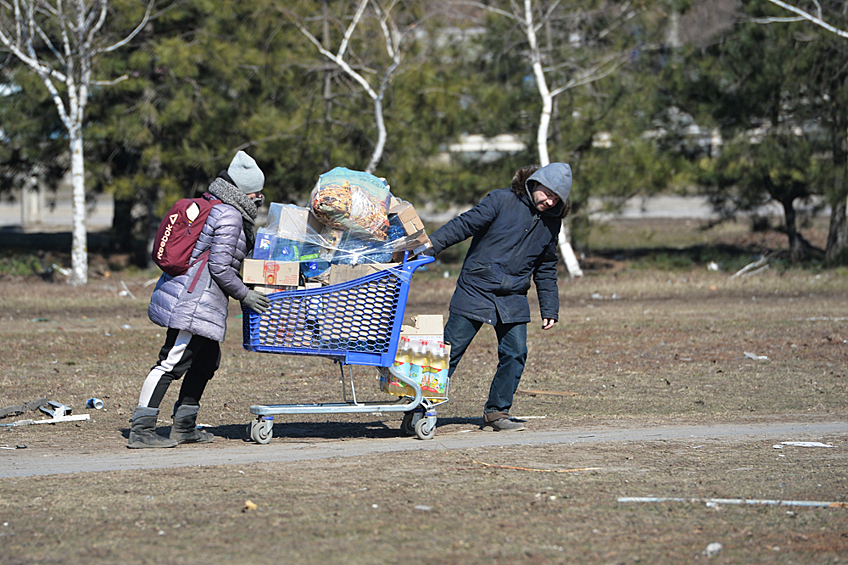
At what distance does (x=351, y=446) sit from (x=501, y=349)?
1342mm

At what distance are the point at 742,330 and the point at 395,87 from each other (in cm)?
998

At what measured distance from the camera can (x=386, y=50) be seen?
18.9 metres

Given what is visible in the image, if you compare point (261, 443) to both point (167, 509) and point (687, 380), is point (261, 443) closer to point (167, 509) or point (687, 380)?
point (167, 509)

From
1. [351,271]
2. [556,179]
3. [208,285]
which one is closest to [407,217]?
[351,271]

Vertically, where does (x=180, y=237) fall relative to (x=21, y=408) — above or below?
above

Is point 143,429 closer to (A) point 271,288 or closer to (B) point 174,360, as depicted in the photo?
(B) point 174,360

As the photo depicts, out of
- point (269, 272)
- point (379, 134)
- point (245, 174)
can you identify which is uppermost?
point (379, 134)

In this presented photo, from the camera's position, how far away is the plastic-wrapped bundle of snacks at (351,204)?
6.14 meters

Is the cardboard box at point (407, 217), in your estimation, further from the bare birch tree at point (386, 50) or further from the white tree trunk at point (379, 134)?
the white tree trunk at point (379, 134)

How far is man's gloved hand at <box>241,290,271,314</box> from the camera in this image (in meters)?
6.03

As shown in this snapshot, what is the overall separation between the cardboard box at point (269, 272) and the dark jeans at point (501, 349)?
4.12 ft

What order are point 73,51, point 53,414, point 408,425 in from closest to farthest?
1. point 408,425
2. point 53,414
3. point 73,51

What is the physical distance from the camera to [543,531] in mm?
4387

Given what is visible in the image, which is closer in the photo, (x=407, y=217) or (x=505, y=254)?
(x=407, y=217)
